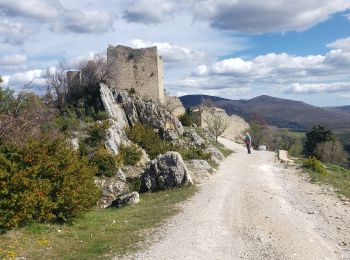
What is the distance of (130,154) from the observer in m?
23.2

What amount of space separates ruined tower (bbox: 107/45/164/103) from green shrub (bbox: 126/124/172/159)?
6.91 metres

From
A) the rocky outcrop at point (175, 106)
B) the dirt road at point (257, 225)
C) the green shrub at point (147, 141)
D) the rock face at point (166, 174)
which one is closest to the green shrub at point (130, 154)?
the green shrub at point (147, 141)

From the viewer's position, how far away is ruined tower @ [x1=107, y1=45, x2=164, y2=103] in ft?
114

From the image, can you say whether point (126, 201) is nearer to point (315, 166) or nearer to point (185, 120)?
point (315, 166)

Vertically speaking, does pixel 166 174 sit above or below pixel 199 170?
above

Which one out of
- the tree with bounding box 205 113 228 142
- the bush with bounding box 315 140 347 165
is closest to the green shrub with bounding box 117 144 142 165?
the tree with bounding box 205 113 228 142

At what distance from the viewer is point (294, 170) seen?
73.8 ft

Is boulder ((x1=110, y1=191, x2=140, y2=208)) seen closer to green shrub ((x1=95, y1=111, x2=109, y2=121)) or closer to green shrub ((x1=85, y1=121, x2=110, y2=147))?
green shrub ((x1=85, y1=121, x2=110, y2=147))

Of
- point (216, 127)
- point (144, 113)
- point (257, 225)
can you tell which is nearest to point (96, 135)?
point (144, 113)

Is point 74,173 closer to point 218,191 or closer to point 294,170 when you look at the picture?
point 218,191

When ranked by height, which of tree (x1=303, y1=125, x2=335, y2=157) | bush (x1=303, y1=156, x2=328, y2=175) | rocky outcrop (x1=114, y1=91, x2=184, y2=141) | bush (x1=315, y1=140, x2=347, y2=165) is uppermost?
rocky outcrop (x1=114, y1=91, x2=184, y2=141)

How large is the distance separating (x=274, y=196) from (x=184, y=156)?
9505 mm

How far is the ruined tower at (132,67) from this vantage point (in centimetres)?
3484

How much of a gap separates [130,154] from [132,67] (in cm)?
1351
